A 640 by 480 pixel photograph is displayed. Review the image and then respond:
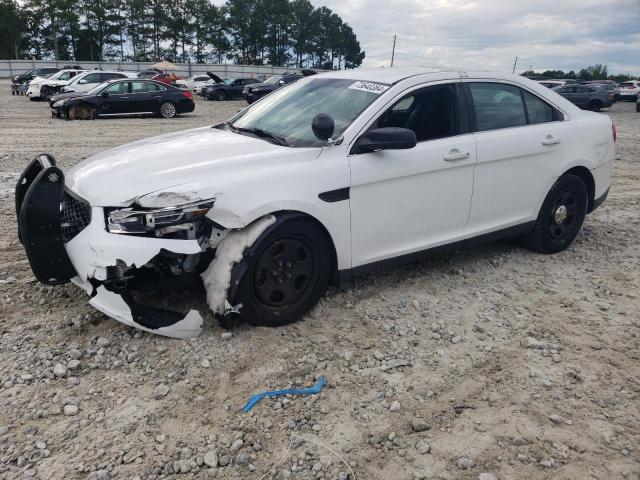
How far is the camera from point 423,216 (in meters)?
4.07

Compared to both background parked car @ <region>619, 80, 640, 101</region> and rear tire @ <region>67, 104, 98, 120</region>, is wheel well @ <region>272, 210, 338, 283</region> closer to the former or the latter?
rear tire @ <region>67, 104, 98, 120</region>

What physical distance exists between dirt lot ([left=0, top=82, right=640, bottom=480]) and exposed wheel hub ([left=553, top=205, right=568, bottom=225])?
2.40 feet

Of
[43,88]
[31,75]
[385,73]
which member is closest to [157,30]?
[31,75]

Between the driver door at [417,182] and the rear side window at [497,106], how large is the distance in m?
0.19

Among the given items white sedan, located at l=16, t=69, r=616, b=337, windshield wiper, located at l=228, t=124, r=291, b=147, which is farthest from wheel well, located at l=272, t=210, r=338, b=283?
windshield wiper, located at l=228, t=124, r=291, b=147

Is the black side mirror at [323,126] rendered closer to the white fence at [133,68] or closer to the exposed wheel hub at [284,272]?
the exposed wheel hub at [284,272]

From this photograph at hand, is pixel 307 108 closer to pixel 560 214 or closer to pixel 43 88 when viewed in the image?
pixel 560 214

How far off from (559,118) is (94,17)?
81796 mm

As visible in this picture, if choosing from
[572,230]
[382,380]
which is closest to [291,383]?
[382,380]

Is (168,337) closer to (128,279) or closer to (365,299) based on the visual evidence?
(128,279)

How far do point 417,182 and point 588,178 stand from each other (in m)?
2.29

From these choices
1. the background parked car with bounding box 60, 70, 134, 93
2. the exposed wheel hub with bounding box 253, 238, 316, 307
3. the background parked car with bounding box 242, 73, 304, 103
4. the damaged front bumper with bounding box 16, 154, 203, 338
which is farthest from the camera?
the background parked car with bounding box 242, 73, 304, 103

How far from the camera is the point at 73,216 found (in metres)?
3.39

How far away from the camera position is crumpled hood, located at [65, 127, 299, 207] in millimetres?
3213
